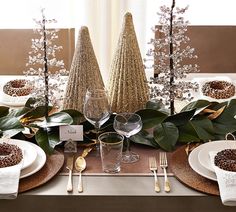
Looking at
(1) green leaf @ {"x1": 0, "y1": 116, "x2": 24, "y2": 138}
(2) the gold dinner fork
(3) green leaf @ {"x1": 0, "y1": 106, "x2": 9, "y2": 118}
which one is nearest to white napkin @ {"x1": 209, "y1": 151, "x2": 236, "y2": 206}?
(2) the gold dinner fork

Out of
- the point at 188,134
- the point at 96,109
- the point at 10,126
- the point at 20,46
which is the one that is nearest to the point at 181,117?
the point at 188,134

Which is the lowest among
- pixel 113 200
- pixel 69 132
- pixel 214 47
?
pixel 113 200

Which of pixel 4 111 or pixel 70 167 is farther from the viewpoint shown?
pixel 4 111

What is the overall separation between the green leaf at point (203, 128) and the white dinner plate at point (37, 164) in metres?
0.44

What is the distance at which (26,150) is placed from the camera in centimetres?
132

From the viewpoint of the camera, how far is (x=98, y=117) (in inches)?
52.9

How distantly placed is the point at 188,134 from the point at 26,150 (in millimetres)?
466

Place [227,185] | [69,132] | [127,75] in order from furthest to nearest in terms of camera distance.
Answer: [127,75] → [69,132] → [227,185]

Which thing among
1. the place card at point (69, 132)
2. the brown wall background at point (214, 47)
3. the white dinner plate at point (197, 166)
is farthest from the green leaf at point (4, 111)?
the brown wall background at point (214, 47)

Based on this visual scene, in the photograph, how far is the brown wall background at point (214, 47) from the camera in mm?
2184

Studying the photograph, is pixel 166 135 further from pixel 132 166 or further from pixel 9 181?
pixel 9 181

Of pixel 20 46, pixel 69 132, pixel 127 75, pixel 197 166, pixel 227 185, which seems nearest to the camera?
pixel 227 185

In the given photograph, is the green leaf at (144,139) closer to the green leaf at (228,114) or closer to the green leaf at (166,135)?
the green leaf at (166,135)

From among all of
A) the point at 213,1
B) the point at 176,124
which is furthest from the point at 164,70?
the point at 213,1
